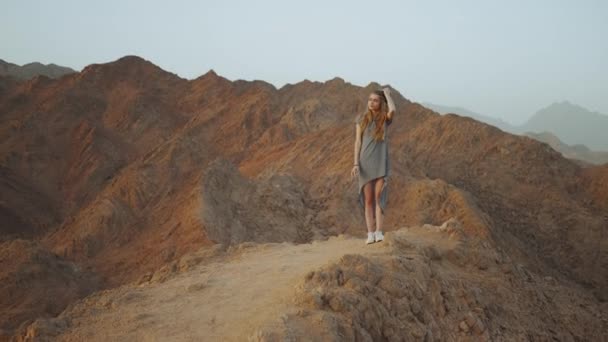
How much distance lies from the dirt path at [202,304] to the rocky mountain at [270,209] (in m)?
0.04

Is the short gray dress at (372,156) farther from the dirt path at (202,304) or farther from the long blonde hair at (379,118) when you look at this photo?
the dirt path at (202,304)

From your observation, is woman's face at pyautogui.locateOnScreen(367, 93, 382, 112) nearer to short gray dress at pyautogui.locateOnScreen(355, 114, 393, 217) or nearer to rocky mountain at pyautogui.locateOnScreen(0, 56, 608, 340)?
short gray dress at pyautogui.locateOnScreen(355, 114, 393, 217)

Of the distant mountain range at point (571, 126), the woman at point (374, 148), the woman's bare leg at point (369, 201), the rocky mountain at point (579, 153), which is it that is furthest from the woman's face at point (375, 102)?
the distant mountain range at point (571, 126)

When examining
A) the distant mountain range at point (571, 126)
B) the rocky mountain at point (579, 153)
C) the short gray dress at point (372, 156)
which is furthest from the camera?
the distant mountain range at point (571, 126)

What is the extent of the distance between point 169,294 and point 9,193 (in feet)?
61.3

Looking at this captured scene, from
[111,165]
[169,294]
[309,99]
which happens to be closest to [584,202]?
[309,99]

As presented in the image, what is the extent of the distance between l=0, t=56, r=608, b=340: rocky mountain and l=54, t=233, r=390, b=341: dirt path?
0.12 ft

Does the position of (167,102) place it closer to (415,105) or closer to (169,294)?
(415,105)

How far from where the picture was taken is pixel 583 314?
6531 millimetres

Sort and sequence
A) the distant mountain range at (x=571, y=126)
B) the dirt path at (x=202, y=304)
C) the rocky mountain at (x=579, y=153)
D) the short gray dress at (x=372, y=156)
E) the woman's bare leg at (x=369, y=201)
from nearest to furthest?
1. the dirt path at (x=202, y=304)
2. the short gray dress at (x=372, y=156)
3. the woman's bare leg at (x=369, y=201)
4. the rocky mountain at (x=579, y=153)
5. the distant mountain range at (x=571, y=126)

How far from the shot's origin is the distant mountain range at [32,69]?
48169 mm

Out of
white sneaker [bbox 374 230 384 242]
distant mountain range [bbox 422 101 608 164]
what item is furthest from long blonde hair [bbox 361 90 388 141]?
distant mountain range [bbox 422 101 608 164]

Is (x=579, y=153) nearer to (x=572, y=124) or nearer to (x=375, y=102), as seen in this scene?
(x=375, y=102)

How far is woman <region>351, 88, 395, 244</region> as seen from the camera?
5.53m
